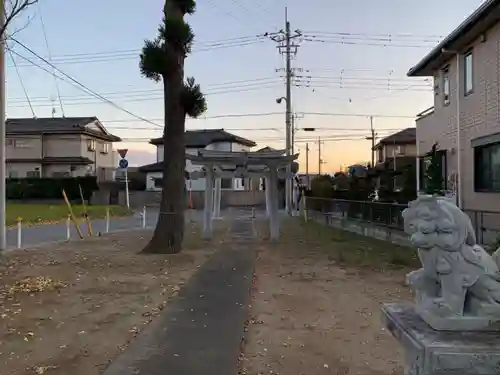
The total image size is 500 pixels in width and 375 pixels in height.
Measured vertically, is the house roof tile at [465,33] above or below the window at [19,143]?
below

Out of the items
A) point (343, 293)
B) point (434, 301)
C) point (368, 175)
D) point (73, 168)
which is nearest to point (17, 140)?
point (73, 168)

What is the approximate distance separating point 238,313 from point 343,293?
2.14 metres

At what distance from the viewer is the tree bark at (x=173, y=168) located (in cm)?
1293

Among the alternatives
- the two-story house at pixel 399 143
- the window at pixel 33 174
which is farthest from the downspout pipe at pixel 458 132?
the window at pixel 33 174

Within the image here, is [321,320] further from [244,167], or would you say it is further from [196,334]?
[244,167]

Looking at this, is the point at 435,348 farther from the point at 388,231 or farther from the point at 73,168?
the point at 73,168

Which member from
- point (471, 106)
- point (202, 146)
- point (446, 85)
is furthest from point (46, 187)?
point (471, 106)

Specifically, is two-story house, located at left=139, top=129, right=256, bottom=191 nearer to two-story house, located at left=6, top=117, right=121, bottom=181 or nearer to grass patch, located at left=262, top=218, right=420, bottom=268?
two-story house, located at left=6, top=117, right=121, bottom=181

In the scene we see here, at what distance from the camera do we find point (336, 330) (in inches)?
231

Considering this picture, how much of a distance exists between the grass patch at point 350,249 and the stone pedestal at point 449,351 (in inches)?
320

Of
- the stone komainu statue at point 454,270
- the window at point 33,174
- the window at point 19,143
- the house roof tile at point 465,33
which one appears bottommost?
the stone komainu statue at point 454,270

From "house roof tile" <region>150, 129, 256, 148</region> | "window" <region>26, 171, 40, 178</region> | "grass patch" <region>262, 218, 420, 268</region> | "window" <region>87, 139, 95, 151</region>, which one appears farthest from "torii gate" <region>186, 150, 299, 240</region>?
"house roof tile" <region>150, 129, 256, 148</region>

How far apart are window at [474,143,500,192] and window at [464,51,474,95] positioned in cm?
173

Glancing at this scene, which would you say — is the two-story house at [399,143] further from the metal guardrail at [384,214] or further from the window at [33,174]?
the window at [33,174]
